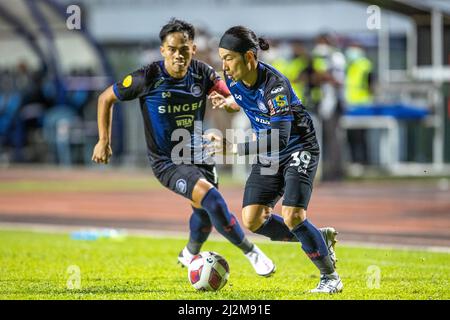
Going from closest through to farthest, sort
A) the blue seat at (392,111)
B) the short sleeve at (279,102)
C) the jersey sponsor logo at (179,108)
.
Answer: the short sleeve at (279,102) < the jersey sponsor logo at (179,108) < the blue seat at (392,111)

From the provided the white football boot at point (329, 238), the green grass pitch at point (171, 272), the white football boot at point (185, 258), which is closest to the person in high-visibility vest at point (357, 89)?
the green grass pitch at point (171, 272)

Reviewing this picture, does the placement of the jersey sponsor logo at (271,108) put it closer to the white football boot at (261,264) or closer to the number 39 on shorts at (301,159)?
the number 39 on shorts at (301,159)

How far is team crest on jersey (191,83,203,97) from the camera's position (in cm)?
1055

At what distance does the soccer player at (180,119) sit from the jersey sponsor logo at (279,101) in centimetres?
128

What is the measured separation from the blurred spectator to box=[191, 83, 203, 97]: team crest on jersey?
11906mm

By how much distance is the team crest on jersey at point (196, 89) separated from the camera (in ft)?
34.6

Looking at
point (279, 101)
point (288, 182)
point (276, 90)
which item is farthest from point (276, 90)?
point (288, 182)

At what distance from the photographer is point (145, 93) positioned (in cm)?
1045

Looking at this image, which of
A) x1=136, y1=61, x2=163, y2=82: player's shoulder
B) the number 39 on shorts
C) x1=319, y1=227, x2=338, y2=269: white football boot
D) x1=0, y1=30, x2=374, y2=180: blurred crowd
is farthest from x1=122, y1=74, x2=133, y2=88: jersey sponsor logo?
x1=0, y1=30, x2=374, y2=180: blurred crowd
